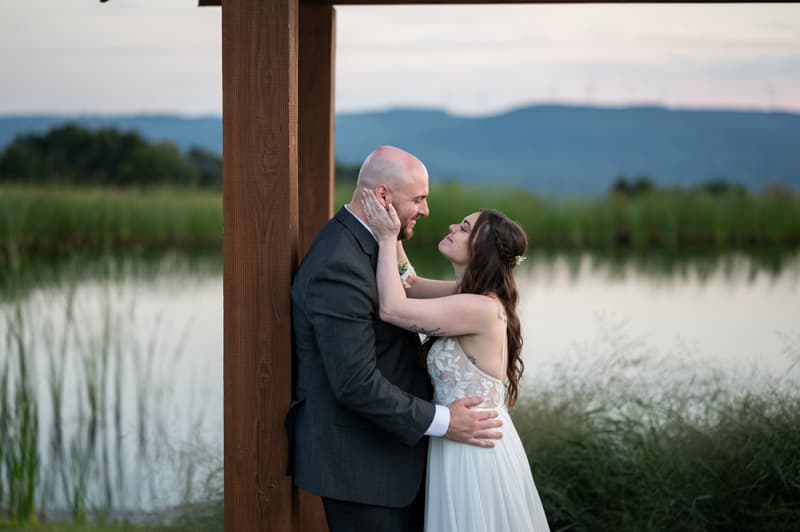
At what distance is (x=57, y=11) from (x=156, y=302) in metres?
3.90

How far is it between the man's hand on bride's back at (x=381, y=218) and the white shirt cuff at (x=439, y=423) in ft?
1.76

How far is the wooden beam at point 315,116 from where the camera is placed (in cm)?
397

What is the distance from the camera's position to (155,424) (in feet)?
→ 22.6

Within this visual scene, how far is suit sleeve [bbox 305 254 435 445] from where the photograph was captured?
2.77m

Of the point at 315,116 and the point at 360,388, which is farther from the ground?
the point at 315,116

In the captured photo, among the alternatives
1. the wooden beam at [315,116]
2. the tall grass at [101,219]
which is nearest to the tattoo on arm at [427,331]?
the wooden beam at [315,116]

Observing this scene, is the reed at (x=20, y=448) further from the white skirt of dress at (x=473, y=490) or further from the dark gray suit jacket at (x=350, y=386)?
the white skirt of dress at (x=473, y=490)

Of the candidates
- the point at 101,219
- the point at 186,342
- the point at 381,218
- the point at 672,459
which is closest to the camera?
the point at 381,218

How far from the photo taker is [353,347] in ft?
9.09

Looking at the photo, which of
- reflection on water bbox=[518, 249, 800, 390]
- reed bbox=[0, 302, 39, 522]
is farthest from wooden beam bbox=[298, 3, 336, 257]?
reflection on water bbox=[518, 249, 800, 390]

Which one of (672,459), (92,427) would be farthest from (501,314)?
(92,427)

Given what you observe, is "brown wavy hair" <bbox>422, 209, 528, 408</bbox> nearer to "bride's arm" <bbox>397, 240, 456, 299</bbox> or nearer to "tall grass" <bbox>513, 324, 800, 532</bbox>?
"bride's arm" <bbox>397, 240, 456, 299</bbox>

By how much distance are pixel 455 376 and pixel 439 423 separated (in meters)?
0.17

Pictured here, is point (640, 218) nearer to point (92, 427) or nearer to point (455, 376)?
point (92, 427)
